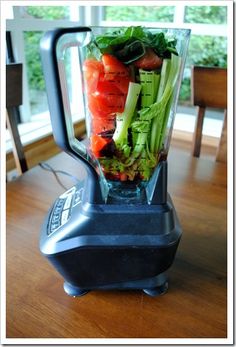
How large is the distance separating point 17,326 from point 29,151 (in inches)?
41.0

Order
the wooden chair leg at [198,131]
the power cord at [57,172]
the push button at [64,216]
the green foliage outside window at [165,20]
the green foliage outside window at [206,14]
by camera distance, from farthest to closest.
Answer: the green foliage outside window at [206,14] < the green foliage outside window at [165,20] < the wooden chair leg at [198,131] < the power cord at [57,172] < the push button at [64,216]

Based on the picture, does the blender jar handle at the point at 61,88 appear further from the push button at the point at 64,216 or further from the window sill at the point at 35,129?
the window sill at the point at 35,129

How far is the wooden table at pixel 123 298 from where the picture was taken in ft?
1.51

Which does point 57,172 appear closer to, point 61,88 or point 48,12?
point 61,88

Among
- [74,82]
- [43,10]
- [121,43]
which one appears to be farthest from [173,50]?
[74,82]

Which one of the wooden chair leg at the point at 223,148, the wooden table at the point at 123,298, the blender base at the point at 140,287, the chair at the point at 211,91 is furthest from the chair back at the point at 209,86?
the blender base at the point at 140,287

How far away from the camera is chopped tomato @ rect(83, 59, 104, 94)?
1.38ft

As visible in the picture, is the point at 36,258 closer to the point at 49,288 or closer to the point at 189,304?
the point at 49,288

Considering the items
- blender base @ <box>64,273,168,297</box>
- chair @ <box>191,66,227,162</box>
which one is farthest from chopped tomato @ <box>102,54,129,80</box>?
chair @ <box>191,66,227,162</box>

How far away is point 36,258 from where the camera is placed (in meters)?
0.58

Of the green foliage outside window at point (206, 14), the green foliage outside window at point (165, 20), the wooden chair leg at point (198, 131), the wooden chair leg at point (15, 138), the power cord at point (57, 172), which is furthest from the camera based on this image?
the green foliage outside window at point (206, 14)

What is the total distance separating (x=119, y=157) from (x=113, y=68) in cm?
14

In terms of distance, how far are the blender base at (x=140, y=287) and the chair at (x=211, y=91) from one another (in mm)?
683

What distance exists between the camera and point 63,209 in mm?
534
